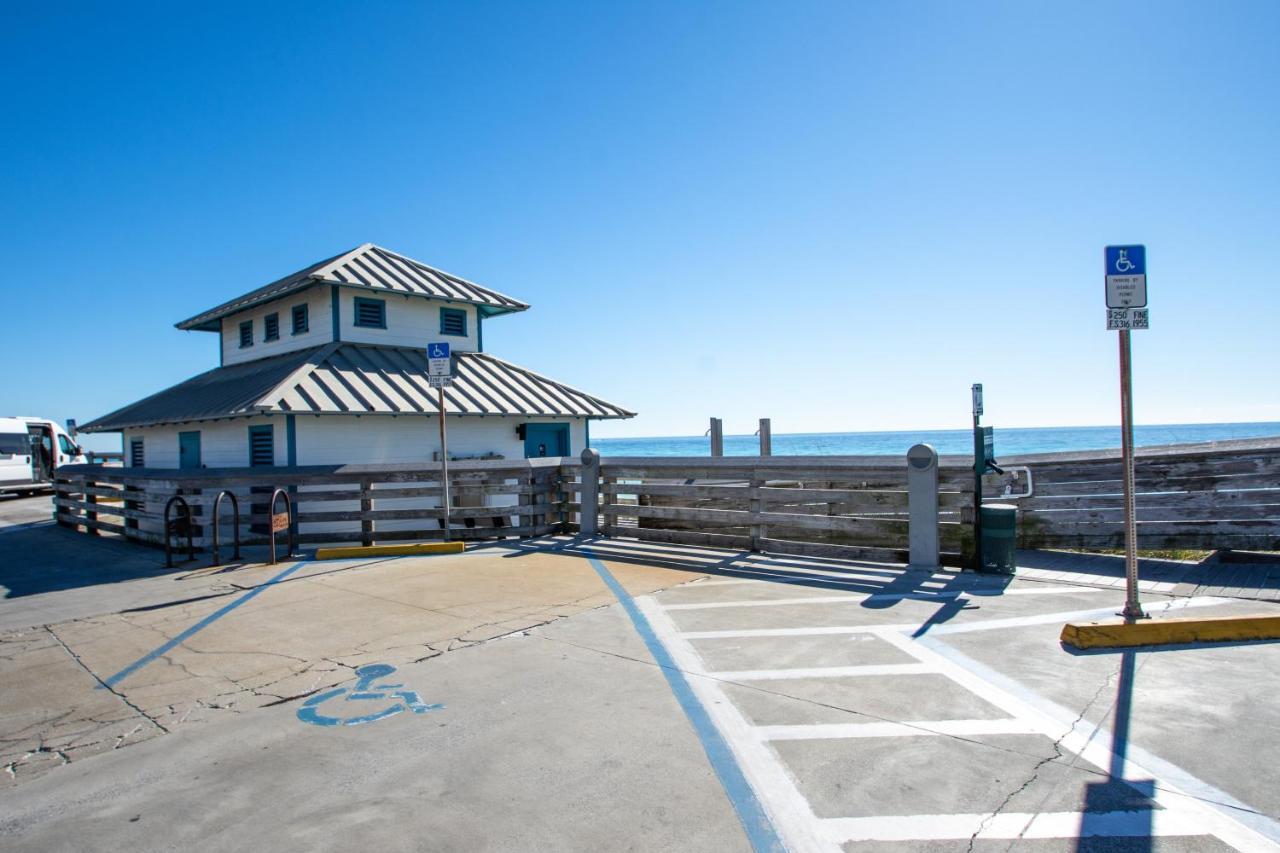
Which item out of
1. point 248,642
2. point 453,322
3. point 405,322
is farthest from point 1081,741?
point 453,322

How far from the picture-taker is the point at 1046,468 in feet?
33.5

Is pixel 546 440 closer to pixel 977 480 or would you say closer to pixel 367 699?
pixel 977 480

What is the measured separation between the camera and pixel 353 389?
671 inches

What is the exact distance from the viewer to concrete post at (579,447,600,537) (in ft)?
41.8

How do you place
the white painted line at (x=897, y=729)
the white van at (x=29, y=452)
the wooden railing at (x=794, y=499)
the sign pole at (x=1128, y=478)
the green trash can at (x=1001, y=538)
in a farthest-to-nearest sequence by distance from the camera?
the white van at (x=29, y=452)
the wooden railing at (x=794, y=499)
the green trash can at (x=1001, y=538)
the sign pole at (x=1128, y=478)
the white painted line at (x=897, y=729)

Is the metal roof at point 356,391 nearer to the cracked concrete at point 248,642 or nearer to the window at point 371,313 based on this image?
the window at point 371,313

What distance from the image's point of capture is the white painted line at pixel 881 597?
787 centimetres

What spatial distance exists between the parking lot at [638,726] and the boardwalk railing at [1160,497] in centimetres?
191

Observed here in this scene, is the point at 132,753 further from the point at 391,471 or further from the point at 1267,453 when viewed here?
the point at 1267,453

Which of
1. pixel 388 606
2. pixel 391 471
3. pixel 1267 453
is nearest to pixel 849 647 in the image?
pixel 388 606

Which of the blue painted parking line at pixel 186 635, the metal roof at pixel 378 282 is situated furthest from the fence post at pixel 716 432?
the blue painted parking line at pixel 186 635

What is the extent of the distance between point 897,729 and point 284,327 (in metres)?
20.1

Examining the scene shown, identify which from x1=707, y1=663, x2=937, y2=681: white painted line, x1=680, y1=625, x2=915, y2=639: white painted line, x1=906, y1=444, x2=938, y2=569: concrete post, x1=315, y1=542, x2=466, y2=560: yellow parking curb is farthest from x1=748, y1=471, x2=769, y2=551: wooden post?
x1=707, y1=663, x2=937, y2=681: white painted line

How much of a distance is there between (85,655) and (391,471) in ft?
19.9
